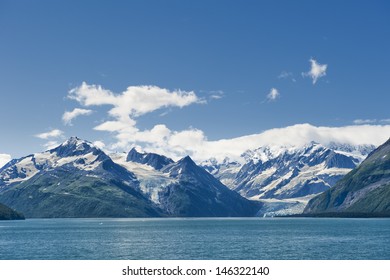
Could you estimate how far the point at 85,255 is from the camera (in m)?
Result: 163

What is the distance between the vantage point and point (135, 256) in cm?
15825
